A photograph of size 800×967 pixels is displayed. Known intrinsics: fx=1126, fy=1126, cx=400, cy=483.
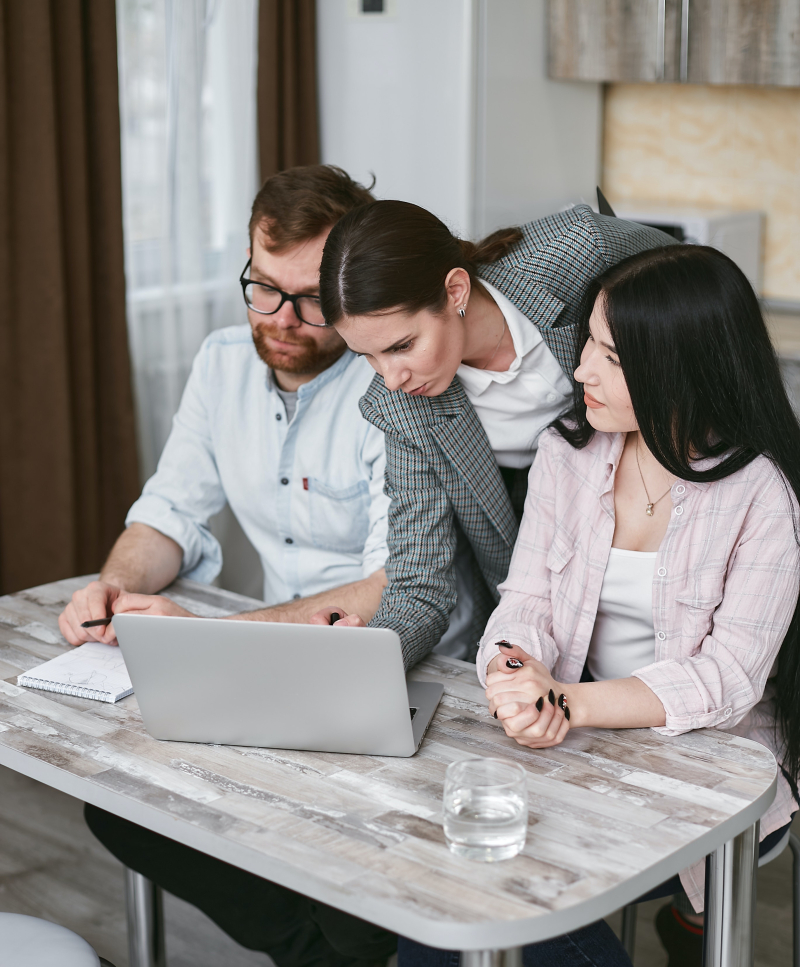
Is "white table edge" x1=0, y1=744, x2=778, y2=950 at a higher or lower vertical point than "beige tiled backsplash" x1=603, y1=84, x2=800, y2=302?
lower

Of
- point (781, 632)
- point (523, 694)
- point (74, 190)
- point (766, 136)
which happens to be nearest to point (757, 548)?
point (781, 632)

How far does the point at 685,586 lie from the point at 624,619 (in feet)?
0.43

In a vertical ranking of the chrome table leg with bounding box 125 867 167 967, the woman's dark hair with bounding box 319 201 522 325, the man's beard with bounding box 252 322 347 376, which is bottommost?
the chrome table leg with bounding box 125 867 167 967

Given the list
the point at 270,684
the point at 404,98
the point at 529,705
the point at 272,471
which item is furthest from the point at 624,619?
the point at 404,98

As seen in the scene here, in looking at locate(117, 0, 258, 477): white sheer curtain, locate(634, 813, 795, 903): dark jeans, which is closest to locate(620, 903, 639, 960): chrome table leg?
locate(634, 813, 795, 903): dark jeans

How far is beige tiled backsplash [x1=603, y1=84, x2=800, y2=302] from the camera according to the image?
3.35m

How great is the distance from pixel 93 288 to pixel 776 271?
2031 mm

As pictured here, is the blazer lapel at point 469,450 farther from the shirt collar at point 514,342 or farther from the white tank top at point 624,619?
the white tank top at point 624,619

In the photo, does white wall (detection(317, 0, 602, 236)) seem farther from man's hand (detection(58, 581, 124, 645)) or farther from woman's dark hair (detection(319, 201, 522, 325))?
man's hand (detection(58, 581, 124, 645))

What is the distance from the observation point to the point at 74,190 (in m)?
2.63

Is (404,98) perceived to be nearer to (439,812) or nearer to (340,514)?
(340,514)

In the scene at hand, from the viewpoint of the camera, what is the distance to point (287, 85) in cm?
316

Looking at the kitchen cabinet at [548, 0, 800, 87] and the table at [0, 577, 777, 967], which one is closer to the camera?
the table at [0, 577, 777, 967]

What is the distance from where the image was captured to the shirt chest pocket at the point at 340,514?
1.99 meters
